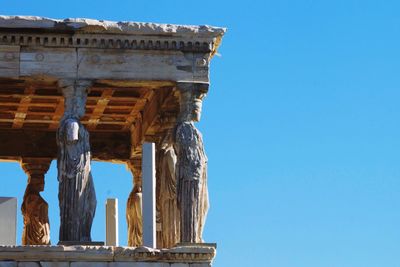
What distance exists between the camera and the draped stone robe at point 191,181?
1162 inches

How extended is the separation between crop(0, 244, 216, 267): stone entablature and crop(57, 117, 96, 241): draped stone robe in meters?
0.64

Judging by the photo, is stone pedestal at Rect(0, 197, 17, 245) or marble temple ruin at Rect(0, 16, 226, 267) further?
stone pedestal at Rect(0, 197, 17, 245)

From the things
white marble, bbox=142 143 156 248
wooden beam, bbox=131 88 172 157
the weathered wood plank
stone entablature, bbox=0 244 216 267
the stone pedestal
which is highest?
wooden beam, bbox=131 88 172 157

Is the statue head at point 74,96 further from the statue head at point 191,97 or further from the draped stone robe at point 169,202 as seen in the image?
the draped stone robe at point 169,202

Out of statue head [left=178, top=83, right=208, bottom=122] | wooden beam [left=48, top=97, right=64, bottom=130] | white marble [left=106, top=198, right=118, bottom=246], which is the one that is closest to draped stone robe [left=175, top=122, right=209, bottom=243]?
statue head [left=178, top=83, right=208, bottom=122]

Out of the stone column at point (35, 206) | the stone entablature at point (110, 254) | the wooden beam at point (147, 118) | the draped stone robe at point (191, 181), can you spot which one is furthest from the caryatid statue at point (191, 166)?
the stone column at point (35, 206)

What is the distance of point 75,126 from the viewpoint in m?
29.6

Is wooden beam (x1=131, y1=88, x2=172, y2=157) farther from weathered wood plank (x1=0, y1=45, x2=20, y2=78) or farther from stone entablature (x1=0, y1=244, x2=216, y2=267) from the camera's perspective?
stone entablature (x1=0, y1=244, x2=216, y2=267)

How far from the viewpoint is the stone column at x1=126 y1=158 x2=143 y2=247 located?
3450 centimetres

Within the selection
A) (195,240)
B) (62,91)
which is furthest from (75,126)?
(195,240)

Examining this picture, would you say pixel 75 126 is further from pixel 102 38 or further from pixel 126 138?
pixel 126 138

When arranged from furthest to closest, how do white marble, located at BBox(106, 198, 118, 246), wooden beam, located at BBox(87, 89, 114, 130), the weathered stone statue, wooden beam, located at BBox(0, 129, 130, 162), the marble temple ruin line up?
1. wooden beam, located at BBox(0, 129, 130, 162)
2. white marble, located at BBox(106, 198, 118, 246)
3. wooden beam, located at BBox(87, 89, 114, 130)
4. the weathered stone statue
5. the marble temple ruin

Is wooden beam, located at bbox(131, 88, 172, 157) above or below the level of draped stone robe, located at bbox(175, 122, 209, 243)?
above

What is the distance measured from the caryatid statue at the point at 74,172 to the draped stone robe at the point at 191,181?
5.40 ft
